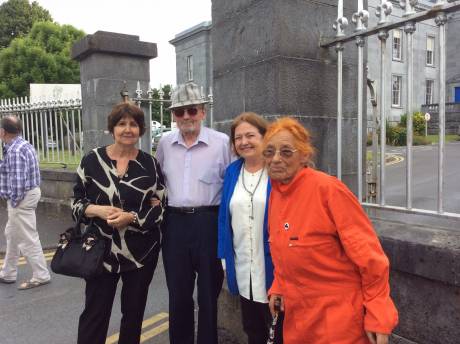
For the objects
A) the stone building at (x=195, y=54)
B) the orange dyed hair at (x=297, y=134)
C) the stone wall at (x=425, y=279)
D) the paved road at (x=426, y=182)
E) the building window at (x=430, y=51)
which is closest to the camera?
the orange dyed hair at (x=297, y=134)

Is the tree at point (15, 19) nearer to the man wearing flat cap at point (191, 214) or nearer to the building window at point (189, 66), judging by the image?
the building window at point (189, 66)

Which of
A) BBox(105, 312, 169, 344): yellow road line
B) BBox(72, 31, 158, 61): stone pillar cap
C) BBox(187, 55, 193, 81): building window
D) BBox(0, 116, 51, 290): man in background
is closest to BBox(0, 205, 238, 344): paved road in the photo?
BBox(105, 312, 169, 344): yellow road line

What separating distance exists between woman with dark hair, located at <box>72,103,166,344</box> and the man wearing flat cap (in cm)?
12

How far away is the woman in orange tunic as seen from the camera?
5.83 feet

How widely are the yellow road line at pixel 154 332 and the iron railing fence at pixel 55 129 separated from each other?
5163 mm

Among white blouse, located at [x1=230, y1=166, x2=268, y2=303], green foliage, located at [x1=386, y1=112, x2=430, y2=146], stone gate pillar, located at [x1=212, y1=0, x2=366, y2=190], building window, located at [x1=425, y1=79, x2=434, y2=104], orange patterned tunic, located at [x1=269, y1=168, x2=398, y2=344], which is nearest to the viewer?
orange patterned tunic, located at [x1=269, y1=168, x2=398, y2=344]

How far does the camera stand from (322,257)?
1870 millimetres

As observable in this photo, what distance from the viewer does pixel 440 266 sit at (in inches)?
89.0

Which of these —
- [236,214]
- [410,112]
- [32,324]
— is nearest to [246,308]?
[236,214]

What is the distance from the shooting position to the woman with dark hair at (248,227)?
2.47 m

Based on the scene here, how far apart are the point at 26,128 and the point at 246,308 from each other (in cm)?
819

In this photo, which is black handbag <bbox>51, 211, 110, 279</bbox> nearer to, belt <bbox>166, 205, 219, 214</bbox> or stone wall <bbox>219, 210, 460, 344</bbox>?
belt <bbox>166, 205, 219, 214</bbox>

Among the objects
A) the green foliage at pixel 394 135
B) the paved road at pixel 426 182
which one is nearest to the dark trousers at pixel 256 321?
the paved road at pixel 426 182

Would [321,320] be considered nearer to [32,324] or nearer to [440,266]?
[440,266]
